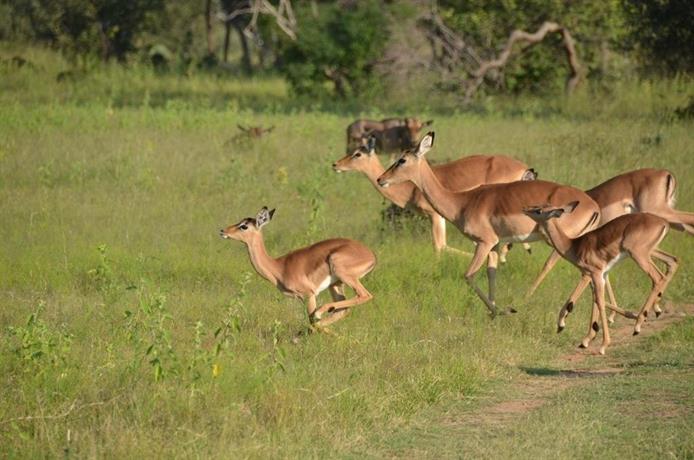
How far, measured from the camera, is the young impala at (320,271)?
29.0ft

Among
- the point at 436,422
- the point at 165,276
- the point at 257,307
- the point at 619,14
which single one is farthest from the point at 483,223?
the point at 619,14

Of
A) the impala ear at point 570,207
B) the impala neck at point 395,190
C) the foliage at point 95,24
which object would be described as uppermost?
the impala ear at point 570,207

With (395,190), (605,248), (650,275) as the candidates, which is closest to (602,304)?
(605,248)

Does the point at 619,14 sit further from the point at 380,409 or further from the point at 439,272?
the point at 380,409

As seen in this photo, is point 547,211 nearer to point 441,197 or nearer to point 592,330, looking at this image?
point 592,330

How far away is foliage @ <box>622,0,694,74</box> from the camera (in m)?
19.6

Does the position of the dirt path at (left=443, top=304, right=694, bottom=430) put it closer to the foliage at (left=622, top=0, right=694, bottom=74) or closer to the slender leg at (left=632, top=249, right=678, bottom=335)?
the slender leg at (left=632, top=249, right=678, bottom=335)

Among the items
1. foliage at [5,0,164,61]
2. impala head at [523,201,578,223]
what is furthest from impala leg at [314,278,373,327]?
foliage at [5,0,164,61]

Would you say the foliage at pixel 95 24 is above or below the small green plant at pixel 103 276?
below

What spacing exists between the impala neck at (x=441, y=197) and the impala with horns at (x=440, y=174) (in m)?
0.97

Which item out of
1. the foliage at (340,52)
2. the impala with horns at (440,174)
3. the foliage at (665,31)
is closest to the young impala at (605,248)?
the impala with horns at (440,174)

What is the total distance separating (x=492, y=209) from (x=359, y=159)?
82.8 inches

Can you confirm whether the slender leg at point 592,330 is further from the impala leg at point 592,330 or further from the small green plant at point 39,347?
the small green plant at point 39,347

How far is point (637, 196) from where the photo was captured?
10.6m
